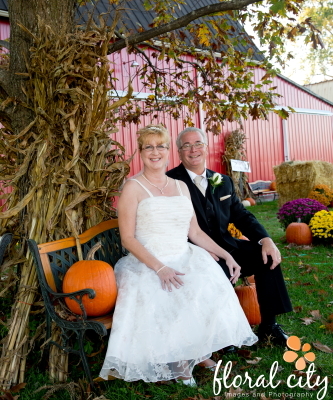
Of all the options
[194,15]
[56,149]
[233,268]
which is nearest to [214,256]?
[233,268]

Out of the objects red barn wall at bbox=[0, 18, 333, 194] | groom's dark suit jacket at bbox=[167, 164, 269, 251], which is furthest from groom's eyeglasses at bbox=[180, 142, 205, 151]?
red barn wall at bbox=[0, 18, 333, 194]

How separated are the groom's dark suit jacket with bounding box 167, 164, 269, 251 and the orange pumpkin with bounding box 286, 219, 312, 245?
3.36 meters

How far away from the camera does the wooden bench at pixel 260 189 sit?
1386cm

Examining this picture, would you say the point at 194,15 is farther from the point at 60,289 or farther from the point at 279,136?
the point at 279,136

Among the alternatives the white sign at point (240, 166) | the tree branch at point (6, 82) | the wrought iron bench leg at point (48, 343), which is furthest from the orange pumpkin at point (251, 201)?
the wrought iron bench leg at point (48, 343)

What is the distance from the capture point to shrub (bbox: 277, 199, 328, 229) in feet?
23.6

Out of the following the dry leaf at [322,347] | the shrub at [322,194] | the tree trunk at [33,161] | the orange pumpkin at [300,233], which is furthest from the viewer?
the shrub at [322,194]

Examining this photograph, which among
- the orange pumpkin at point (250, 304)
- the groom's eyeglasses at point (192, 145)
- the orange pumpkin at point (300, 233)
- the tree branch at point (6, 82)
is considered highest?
the tree branch at point (6, 82)

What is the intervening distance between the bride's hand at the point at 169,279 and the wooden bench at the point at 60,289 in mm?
434

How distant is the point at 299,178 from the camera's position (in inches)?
471

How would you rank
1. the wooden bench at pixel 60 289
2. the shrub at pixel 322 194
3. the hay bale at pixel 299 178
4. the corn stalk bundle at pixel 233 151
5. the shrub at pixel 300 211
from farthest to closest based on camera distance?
the corn stalk bundle at pixel 233 151 → the hay bale at pixel 299 178 → the shrub at pixel 322 194 → the shrub at pixel 300 211 → the wooden bench at pixel 60 289

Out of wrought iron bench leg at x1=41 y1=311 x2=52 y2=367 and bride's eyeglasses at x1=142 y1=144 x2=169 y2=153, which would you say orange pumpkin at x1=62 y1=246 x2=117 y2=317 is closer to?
wrought iron bench leg at x1=41 y1=311 x2=52 y2=367

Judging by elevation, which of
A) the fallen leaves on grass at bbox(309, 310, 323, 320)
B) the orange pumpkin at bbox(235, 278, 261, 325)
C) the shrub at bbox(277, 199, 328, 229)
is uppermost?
the shrub at bbox(277, 199, 328, 229)

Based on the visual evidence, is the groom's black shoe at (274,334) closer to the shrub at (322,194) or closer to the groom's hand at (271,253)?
the groom's hand at (271,253)
